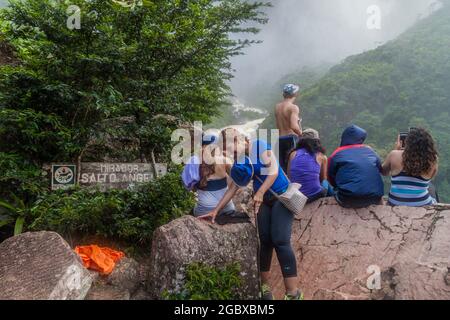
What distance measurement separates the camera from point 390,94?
172 ft

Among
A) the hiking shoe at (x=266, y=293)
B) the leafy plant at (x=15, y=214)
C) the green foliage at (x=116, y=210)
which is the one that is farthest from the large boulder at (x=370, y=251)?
the leafy plant at (x=15, y=214)

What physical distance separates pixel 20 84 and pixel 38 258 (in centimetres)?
237

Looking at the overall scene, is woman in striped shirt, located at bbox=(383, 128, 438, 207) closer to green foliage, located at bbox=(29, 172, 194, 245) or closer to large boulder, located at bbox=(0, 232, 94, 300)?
green foliage, located at bbox=(29, 172, 194, 245)

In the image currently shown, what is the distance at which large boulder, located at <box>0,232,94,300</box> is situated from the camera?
300cm

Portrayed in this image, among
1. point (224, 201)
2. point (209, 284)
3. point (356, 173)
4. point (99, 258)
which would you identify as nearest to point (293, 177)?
point (356, 173)

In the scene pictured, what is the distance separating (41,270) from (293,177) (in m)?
2.82

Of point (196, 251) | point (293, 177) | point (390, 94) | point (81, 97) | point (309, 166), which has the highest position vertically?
point (390, 94)

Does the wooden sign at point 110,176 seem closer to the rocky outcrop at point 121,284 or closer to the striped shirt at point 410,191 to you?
the rocky outcrop at point 121,284

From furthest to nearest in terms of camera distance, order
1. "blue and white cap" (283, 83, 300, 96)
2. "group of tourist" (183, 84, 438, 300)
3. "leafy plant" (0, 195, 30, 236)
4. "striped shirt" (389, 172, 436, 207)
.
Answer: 1. "blue and white cap" (283, 83, 300, 96)
2. "leafy plant" (0, 195, 30, 236)
3. "striped shirt" (389, 172, 436, 207)
4. "group of tourist" (183, 84, 438, 300)

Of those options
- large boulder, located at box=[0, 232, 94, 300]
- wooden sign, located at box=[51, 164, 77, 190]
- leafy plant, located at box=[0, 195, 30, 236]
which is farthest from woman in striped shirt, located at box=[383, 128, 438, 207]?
leafy plant, located at box=[0, 195, 30, 236]

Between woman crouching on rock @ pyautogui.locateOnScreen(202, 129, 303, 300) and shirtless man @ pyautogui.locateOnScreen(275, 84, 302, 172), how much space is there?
1707 millimetres

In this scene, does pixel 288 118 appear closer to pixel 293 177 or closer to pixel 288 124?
pixel 288 124

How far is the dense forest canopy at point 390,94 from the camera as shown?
44.2m
